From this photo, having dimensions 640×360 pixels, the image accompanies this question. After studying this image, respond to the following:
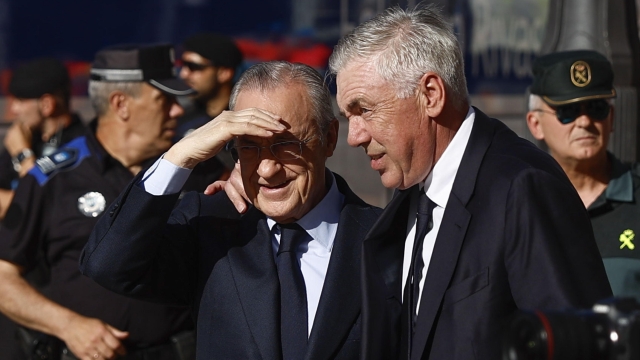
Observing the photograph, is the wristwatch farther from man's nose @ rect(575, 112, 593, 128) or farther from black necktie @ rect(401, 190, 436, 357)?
black necktie @ rect(401, 190, 436, 357)

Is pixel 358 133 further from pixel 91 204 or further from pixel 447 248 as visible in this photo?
pixel 91 204

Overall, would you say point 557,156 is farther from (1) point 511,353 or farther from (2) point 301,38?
(2) point 301,38

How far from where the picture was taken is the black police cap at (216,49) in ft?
22.9

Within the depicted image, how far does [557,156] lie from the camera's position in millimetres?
4434

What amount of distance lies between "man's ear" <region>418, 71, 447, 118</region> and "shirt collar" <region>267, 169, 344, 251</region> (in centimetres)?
64

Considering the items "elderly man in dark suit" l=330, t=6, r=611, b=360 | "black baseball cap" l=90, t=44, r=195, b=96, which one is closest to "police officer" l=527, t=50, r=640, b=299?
"elderly man in dark suit" l=330, t=6, r=611, b=360

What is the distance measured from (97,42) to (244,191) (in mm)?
6694

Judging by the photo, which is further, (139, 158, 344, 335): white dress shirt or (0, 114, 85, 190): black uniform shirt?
(0, 114, 85, 190): black uniform shirt

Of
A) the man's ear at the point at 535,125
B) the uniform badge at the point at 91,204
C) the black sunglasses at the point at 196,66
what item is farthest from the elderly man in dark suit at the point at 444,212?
the black sunglasses at the point at 196,66

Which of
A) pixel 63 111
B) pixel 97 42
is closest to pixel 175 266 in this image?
pixel 63 111

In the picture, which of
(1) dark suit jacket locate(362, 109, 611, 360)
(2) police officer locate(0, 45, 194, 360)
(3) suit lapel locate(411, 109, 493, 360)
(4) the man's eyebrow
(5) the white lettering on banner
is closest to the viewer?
(1) dark suit jacket locate(362, 109, 611, 360)

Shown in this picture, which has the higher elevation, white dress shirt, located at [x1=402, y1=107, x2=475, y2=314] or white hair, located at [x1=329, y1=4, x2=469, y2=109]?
white hair, located at [x1=329, y1=4, x2=469, y2=109]

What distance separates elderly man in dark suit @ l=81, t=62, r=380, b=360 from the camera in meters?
2.99

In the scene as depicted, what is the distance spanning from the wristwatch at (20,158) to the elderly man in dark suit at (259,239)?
3.60m
